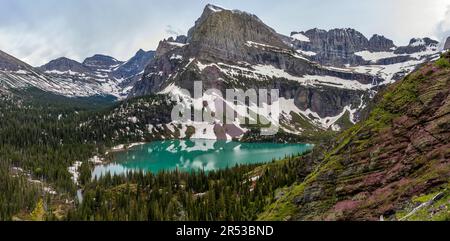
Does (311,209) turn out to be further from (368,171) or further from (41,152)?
(41,152)

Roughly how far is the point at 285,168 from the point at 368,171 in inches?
2318

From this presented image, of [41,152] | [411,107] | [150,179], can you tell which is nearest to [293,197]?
[411,107]

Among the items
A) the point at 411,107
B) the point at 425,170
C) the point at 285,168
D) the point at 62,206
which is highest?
the point at 411,107

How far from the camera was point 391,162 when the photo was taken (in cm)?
4425

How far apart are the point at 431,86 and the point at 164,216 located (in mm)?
62686

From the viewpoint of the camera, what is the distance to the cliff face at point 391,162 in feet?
119

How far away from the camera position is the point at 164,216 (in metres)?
89.1

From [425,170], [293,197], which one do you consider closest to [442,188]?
[425,170]

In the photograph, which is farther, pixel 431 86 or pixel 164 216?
pixel 164 216

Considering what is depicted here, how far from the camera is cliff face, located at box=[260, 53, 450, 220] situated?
36156mm

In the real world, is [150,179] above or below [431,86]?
below

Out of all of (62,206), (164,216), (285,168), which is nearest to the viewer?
(164,216)
